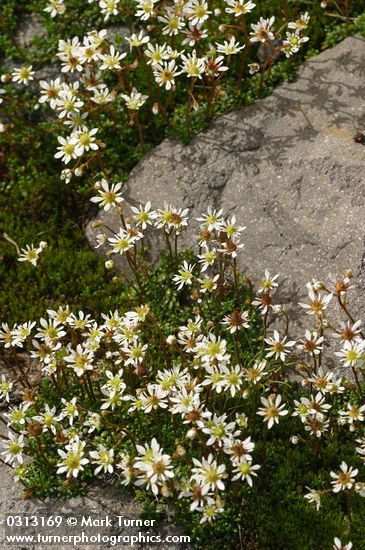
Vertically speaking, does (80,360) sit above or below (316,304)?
below

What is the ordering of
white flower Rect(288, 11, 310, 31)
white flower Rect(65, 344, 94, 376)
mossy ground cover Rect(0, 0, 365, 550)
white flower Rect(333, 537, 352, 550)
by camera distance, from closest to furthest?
white flower Rect(333, 537, 352, 550)
mossy ground cover Rect(0, 0, 365, 550)
white flower Rect(65, 344, 94, 376)
white flower Rect(288, 11, 310, 31)

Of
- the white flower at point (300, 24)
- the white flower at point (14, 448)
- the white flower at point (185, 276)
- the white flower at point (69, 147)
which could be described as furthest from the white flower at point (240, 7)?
the white flower at point (14, 448)

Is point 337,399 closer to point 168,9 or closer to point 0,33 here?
point 168,9

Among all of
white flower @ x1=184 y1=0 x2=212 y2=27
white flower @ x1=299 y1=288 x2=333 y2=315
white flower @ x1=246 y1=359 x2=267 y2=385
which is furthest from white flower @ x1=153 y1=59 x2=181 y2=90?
white flower @ x1=246 y1=359 x2=267 y2=385

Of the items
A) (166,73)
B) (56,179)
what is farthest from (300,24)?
(56,179)

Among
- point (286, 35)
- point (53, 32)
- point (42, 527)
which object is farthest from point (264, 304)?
point (53, 32)

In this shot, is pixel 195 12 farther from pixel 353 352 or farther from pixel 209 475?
pixel 209 475

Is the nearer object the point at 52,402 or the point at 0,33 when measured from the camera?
the point at 52,402

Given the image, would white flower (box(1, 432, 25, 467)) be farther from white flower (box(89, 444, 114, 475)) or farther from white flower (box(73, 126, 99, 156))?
white flower (box(73, 126, 99, 156))

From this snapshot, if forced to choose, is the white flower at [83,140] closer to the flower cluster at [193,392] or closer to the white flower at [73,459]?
the flower cluster at [193,392]
